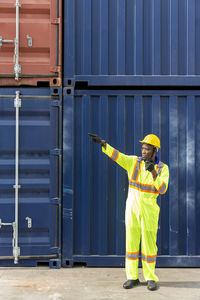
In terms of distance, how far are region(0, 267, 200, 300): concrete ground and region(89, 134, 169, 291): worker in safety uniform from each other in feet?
0.62

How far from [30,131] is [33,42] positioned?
1301 millimetres

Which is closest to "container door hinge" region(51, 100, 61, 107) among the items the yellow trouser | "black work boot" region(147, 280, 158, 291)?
the yellow trouser

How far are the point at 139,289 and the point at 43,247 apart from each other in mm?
1540

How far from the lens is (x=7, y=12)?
16.4ft

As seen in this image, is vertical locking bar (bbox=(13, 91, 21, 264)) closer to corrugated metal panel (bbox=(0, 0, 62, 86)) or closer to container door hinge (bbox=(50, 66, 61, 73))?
corrugated metal panel (bbox=(0, 0, 62, 86))

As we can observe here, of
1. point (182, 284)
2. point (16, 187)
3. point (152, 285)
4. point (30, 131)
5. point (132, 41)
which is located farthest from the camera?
point (132, 41)

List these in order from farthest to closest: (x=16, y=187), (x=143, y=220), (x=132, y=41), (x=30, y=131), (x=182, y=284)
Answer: (x=132, y=41) < (x=30, y=131) < (x=16, y=187) < (x=182, y=284) < (x=143, y=220)

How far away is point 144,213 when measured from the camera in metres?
4.17

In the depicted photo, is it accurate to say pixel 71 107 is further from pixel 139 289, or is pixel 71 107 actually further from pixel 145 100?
pixel 139 289

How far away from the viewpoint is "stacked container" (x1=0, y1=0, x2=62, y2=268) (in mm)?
4887

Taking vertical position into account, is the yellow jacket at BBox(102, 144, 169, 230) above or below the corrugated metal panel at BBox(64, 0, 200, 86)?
below

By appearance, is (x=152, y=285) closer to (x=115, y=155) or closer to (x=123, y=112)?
(x=115, y=155)

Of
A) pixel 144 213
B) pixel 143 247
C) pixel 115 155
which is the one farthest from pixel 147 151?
pixel 143 247

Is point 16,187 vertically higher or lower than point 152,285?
higher
